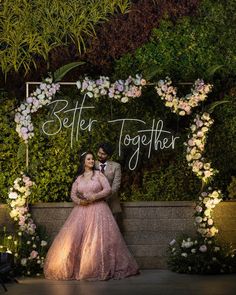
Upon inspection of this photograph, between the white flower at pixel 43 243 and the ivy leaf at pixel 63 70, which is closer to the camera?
the white flower at pixel 43 243

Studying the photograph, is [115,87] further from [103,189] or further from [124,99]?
[103,189]

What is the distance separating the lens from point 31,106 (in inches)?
715

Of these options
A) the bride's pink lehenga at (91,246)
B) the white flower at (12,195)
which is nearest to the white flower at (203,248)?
the bride's pink lehenga at (91,246)

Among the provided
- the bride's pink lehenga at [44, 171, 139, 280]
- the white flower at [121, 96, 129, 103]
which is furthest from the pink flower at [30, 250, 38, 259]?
the white flower at [121, 96, 129, 103]

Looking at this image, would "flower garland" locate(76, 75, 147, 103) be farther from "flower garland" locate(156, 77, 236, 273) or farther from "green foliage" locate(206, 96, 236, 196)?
"green foliage" locate(206, 96, 236, 196)

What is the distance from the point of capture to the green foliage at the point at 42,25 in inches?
770

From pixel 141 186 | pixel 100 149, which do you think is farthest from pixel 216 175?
pixel 100 149

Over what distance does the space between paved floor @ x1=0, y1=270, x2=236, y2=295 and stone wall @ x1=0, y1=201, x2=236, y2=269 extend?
922mm

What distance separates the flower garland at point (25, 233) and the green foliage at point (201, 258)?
7.11 ft

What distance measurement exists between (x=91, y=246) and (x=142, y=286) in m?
1.31

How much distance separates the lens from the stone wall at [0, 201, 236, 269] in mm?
17984

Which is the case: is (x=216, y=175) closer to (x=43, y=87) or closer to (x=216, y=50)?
(x=216, y=50)

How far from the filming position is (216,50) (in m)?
19.3

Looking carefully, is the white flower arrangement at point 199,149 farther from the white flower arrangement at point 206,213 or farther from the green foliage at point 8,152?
the green foliage at point 8,152
